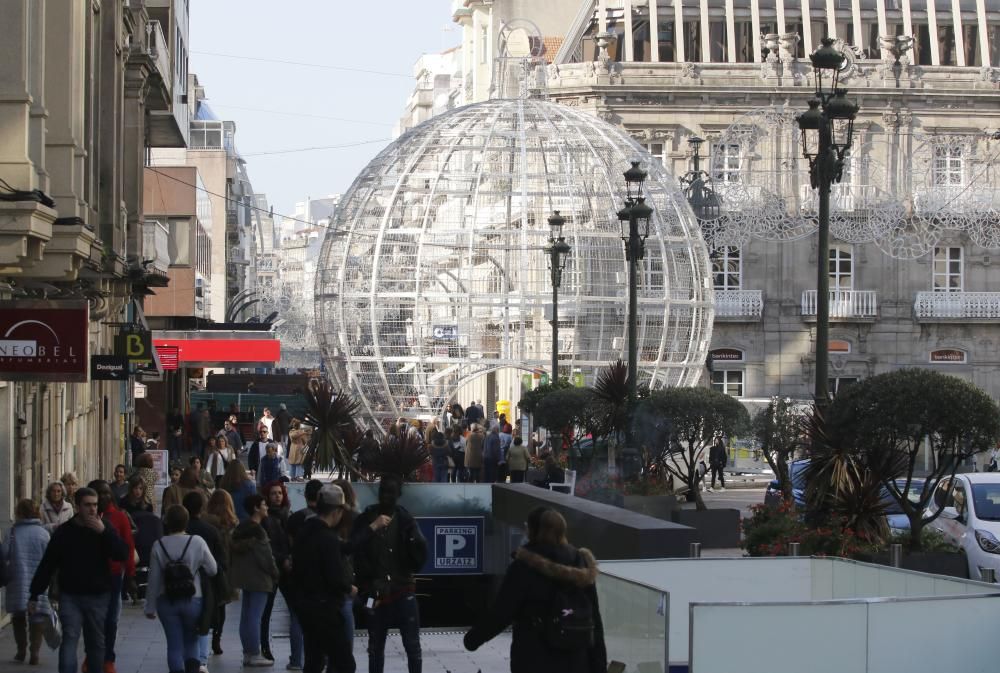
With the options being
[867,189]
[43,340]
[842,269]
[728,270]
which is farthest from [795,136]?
[43,340]

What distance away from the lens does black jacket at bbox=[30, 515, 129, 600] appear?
11867mm

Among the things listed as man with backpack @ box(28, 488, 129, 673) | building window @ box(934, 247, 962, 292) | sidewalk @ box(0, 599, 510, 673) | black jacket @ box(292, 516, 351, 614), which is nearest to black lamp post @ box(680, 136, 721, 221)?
building window @ box(934, 247, 962, 292)

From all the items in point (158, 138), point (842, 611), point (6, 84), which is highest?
point (158, 138)

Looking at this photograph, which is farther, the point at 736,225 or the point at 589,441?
the point at 736,225

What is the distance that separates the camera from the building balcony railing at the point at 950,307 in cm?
5694

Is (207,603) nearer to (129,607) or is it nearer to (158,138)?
(129,607)

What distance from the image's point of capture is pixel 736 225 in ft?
165

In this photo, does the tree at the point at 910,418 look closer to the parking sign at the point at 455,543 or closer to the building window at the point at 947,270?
the parking sign at the point at 455,543

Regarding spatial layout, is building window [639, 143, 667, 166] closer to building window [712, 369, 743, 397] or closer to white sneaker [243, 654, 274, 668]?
building window [712, 369, 743, 397]

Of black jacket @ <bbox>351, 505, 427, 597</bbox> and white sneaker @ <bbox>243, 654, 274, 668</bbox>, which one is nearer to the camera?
black jacket @ <bbox>351, 505, 427, 597</bbox>

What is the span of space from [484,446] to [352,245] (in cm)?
914

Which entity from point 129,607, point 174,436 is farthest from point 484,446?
point 129,607

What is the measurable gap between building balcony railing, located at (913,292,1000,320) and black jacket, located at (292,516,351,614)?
158 feet

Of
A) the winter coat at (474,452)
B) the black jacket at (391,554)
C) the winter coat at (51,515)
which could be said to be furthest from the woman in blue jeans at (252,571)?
the winter coat at (474,452)
